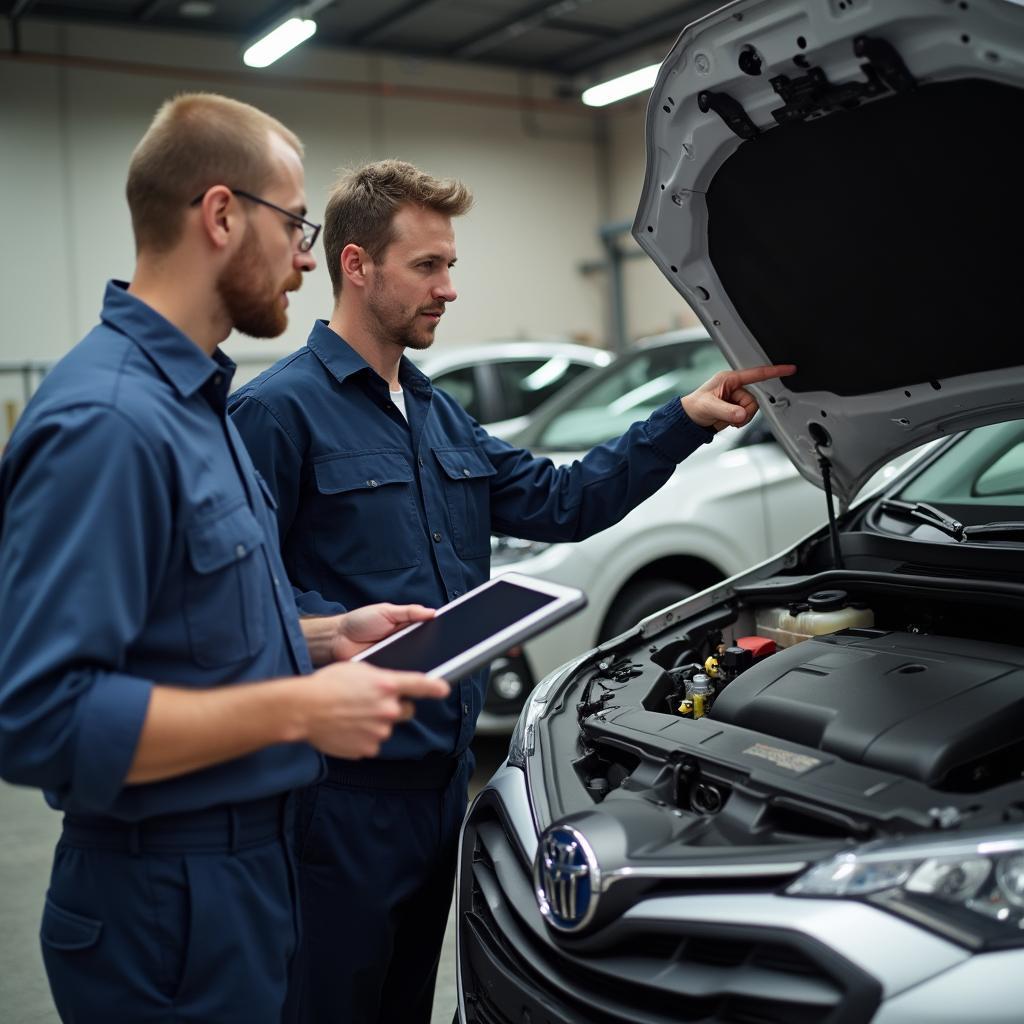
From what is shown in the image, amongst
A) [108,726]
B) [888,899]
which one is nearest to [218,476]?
[108,726]

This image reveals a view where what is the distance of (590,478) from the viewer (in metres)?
2.57

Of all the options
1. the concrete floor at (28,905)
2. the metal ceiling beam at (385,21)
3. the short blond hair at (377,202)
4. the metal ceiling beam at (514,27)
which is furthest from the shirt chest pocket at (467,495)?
the metal ceiling beam at (514,27)

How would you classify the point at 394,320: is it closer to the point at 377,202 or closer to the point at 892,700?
the point at 377,202

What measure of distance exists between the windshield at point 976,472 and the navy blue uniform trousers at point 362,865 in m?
1.44

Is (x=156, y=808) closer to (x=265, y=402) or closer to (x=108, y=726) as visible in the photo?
(x=108, y=726)

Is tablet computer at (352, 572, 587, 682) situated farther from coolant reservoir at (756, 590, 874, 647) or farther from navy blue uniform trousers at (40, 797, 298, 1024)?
coolant reservoir at (756, 590, 874, 647)

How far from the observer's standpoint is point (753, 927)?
5.01 feet

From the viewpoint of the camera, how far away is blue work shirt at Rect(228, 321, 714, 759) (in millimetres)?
2240

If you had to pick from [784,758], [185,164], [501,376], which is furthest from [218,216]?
[501,376]

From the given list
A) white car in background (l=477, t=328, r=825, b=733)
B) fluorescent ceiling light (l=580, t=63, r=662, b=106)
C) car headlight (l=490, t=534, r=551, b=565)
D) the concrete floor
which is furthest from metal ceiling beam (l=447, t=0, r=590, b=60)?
the concrete floor

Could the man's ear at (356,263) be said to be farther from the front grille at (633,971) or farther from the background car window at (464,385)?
the background car window at (464,385)

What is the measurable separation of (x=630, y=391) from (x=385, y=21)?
25.6ft

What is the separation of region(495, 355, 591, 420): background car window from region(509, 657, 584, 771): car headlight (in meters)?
4.77

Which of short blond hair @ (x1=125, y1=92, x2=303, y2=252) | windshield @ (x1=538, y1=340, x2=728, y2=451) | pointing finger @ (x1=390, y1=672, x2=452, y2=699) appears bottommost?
pointing finger @ (x1=390, y1=672, x2=452, y2=699)
